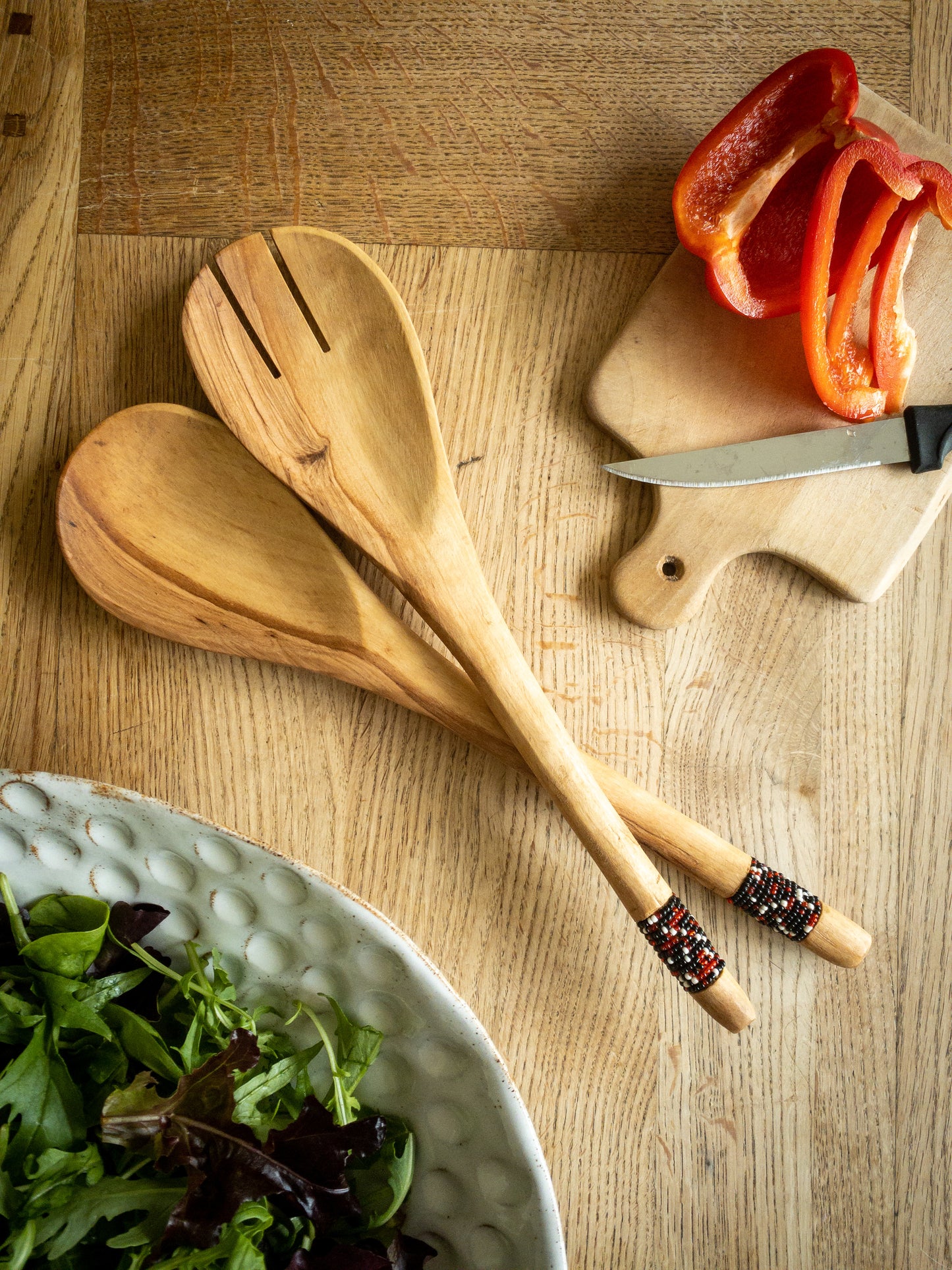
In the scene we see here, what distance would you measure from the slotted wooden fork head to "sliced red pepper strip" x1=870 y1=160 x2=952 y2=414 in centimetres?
30

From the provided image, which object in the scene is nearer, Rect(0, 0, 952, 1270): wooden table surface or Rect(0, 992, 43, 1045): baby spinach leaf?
Rect(0, 992, 43, 1045): baby spinach leaf

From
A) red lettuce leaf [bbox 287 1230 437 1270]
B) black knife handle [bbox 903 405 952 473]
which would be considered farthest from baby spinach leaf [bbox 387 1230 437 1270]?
black knife handle [bbox 903 405 952 473]

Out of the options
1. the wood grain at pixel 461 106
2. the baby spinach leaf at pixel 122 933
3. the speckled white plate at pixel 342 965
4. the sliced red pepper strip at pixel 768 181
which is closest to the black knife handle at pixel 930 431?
the sliced red pepper strip at pixel 768 181

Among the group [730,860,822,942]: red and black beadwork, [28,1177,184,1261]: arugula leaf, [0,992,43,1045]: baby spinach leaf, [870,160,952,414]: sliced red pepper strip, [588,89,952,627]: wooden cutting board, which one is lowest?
[28,1177,184,1261]: arugula leaf

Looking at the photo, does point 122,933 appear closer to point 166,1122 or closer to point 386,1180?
point 166,1122

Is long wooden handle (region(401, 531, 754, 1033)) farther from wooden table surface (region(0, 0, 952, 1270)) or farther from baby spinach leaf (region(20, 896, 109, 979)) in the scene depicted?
baby spinach leaf (region(20, 896, 109, 979))

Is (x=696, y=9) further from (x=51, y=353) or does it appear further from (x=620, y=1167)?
(x=620, y=1167)

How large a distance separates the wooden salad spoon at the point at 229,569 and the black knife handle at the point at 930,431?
0.96 feet

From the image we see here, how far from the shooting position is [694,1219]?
62cm

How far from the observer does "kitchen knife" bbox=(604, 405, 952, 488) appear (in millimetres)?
600

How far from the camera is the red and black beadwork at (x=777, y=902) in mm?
591

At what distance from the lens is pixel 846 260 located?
1.99 feet

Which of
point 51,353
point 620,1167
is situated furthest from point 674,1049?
point 51,353

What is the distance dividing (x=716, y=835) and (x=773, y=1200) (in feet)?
0.87
